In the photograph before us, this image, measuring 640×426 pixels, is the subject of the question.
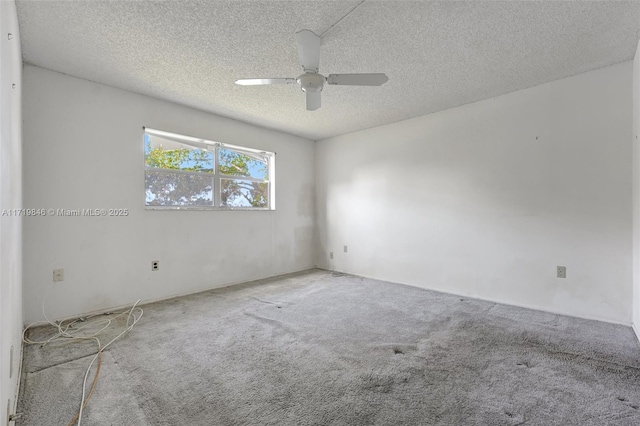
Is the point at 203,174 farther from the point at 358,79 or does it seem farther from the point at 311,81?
the point at 358,79

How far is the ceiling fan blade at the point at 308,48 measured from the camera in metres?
1.79

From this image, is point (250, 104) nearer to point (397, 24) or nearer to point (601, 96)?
point (397, 24)

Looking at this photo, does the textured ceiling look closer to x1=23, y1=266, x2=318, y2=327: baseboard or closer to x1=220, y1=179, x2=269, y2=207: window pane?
x1=220, y1=179, x2=269, y2=207: window pane

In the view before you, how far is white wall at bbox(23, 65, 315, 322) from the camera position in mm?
A: 2580

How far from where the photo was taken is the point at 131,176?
10.3 ft

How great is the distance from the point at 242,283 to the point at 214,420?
278 cm

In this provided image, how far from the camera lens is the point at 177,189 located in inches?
140

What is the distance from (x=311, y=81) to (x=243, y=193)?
2.54 metres

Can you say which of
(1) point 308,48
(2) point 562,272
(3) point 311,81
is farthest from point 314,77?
(2) point 562,272

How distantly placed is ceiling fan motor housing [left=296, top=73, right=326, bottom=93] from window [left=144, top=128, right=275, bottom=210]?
217 centimetres

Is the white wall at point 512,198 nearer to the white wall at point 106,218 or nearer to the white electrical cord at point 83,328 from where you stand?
the white wall at point 106,218

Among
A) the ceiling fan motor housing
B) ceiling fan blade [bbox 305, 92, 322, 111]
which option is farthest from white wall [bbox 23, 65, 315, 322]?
the ceiling fan motor housing

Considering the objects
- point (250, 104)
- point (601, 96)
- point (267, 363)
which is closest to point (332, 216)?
point (250, 104)

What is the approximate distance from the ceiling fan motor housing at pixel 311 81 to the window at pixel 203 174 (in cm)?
217
